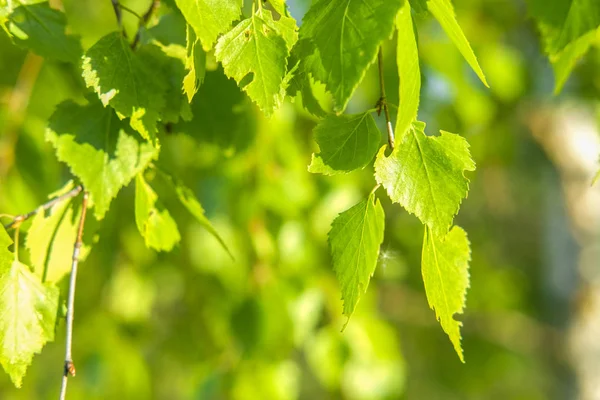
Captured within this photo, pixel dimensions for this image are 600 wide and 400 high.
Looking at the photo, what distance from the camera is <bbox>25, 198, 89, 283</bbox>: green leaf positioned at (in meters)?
0.67

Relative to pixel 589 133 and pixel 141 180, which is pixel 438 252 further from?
pixel 589 133

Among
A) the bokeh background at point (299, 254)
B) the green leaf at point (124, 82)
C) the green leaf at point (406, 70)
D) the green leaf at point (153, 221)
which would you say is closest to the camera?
the green leaf at point (406, 70)

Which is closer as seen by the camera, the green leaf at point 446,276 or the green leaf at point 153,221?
the green leaf at point 446,276

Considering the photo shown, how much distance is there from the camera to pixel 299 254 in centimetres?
141

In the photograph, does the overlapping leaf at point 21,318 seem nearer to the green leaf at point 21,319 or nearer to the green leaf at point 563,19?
the green leaf at point 21,319

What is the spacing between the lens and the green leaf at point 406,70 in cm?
43

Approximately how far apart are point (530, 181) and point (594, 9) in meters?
3.45

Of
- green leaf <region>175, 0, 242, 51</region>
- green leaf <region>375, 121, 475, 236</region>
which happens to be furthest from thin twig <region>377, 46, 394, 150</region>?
green leaf <region>175, 0, 242, 51</region>

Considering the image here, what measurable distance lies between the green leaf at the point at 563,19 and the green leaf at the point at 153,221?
Answer: 1.26 feet

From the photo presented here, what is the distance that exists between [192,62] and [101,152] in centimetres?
16

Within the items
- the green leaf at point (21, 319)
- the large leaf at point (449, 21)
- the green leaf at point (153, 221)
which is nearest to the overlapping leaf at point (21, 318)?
the green leaf at point (21, 319)

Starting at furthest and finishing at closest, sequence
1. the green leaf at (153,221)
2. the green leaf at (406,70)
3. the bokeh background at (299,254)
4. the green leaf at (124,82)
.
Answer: the bokeh background at (299,254), the green leaf at (153,221), the green leaf at (124,82), the green leaf at (406,70)

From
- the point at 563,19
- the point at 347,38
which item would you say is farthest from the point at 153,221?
the point at 563,19

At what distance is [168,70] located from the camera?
618 mm
